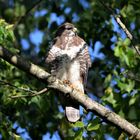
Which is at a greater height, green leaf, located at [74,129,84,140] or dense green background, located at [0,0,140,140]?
dense green background, located at [0,0,140,140]

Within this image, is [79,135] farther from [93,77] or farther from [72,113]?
[93,77]

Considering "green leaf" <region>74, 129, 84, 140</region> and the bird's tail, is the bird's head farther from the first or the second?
"green leaf" <region>74, 129, 84, 140</region>

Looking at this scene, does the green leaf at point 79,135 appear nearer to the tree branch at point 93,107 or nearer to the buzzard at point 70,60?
the tree branch at point 93,107

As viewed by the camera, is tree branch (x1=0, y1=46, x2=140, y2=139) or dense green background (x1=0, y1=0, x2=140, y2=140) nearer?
tree branch (x1=0, y1=46, x2=140, y2=139)

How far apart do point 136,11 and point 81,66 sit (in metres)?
0.98

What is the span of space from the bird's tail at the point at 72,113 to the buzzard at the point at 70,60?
2cm

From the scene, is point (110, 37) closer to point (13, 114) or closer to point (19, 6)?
point (13, 114)

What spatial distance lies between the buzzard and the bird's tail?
0.08ft

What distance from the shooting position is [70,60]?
5.97 meters

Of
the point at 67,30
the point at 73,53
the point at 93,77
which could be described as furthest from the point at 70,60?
the point at 93,77

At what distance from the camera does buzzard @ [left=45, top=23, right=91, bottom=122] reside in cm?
594

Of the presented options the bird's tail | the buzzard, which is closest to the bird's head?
the buzzard

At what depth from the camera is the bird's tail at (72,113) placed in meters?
5.59

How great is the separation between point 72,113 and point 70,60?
23.1 inches
